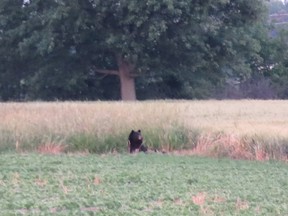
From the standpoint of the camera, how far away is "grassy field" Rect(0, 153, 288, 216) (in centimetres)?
916

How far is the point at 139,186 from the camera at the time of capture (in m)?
11.0

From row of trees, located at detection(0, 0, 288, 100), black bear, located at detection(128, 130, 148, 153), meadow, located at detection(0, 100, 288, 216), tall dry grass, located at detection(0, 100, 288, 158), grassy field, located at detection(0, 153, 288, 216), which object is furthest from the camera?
row of trees, located at detection(0, 0, 288, 100)

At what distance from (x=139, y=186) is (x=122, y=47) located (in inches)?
633

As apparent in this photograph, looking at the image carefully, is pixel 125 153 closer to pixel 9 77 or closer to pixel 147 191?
pixel 147 191

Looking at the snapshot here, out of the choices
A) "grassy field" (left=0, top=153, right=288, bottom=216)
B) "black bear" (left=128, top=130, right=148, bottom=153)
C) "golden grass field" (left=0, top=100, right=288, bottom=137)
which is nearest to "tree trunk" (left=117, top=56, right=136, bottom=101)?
"golden grass field" (left=0, top=100, right=288, bottom=137)

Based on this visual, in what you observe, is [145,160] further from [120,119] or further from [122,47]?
[122,47]

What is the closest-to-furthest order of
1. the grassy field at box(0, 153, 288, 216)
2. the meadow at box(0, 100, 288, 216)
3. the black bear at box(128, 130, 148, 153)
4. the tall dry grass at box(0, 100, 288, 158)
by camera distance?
the grassy field at box(0, 153, 288, 216), the meadow at box(0, 100, 288, 216), the black bear at box(128, 130, 148, 153), the tall dry grass at box(0, 100, 288, 158)

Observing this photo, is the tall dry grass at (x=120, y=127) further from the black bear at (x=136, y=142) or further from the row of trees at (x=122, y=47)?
the row of trees at (x=122, y=47)

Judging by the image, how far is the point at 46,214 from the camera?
28.5 feet

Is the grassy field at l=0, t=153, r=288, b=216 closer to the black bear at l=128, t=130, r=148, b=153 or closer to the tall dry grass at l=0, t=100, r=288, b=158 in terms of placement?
the black bear at l=128, t=130, r=148, b=153

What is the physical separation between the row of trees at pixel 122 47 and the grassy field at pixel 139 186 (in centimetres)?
1220

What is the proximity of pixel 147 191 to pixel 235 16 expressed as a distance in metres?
19.4

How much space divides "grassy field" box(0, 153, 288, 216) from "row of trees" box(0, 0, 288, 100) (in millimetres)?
12204

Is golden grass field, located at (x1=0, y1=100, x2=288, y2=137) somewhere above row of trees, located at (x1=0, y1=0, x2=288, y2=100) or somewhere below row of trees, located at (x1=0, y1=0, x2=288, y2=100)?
below
